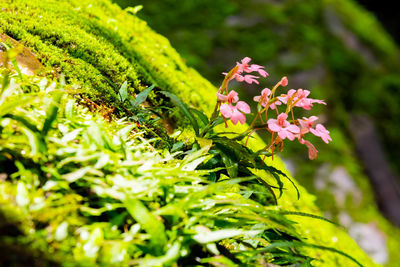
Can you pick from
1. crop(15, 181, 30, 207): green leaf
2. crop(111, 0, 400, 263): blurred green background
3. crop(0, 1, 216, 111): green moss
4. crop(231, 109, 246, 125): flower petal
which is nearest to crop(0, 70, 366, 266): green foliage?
crop(15, 181, 30, 207): green leaf

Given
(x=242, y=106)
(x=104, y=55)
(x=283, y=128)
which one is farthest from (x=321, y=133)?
(x=104, y=55)

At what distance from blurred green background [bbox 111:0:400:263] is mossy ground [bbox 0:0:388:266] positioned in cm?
370

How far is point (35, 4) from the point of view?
2.46 metres

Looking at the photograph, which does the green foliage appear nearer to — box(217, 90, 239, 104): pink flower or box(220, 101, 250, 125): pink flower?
box(220, 101, 250, 125): pink flower

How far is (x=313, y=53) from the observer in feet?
26.5

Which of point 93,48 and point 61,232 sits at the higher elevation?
point 93,48

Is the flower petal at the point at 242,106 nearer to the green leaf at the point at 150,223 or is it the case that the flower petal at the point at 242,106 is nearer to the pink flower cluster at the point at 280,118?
the pink flower cluster at the point at 280,118

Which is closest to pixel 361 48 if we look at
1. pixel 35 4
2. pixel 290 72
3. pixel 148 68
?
pixel 290 72

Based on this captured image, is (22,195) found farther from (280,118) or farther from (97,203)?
(280,118)

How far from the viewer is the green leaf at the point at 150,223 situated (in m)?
0.98

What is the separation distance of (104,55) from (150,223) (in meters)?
1.66

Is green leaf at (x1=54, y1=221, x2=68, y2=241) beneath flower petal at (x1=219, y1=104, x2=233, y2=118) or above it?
beneath

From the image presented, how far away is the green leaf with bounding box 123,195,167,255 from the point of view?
98 centimetres

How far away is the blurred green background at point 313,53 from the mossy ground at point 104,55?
3.70 meters
